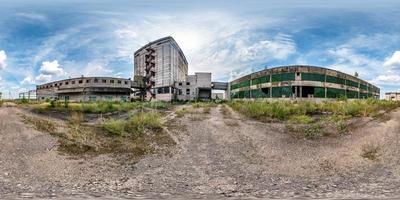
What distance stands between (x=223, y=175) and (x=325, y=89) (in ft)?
132

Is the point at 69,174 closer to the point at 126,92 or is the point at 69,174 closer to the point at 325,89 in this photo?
the point at 325,89

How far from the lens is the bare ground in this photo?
6137mm

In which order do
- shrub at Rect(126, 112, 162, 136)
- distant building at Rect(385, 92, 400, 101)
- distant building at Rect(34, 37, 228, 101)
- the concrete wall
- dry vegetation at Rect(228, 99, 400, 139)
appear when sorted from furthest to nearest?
1. the concrete wall
2. distant building at Rect(34, 37, 228, 101)
3. distant building at Rect(385, 92, 400, 101)
4. dry vegetation at Rect(228, 99, 400, 139)
5. shrub at Rect(126, 112, 162, 136)

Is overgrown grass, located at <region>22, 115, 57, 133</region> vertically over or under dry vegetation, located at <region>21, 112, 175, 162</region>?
over

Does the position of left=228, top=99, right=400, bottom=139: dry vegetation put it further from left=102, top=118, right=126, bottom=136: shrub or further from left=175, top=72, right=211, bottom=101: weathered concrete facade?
left=175, top=72, right=211, bottom=101: weathered concrete facade

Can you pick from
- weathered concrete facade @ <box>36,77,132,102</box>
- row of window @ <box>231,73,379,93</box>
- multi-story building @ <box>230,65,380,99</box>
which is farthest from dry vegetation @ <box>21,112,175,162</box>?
weathered concrete facade @ <box>36,77,132,102</box>

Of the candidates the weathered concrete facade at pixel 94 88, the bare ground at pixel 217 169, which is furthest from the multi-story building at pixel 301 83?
the bare ground at pixel 217 169

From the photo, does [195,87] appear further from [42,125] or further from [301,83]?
[42,125]

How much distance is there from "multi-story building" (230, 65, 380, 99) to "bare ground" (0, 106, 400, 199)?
103ft

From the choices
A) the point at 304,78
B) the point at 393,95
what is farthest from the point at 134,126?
the point at 393,95

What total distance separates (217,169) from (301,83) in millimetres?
36780

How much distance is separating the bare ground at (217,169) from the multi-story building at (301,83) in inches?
1239

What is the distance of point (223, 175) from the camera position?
23.7 feet

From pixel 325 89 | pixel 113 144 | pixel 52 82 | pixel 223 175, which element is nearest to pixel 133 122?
pixel 113 144
